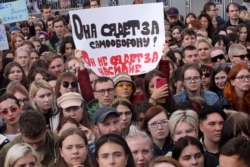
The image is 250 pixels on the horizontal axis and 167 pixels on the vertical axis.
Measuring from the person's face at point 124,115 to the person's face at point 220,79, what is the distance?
6.10 feet

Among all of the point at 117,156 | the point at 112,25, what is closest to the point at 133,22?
the point at 112,25

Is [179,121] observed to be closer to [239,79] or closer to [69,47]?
[239,79]

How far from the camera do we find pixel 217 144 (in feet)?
21.9

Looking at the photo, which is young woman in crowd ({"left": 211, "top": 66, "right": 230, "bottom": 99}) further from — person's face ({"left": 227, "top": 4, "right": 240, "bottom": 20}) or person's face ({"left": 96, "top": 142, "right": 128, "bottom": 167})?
person's face ({"left": 227, "top": 4, "right": 240, "bottom": 20})

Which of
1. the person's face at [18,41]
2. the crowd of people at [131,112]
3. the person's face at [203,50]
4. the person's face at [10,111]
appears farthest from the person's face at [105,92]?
the person's face at [18,41]

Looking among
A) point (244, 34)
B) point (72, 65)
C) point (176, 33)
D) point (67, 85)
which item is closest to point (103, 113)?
point (67, 85)

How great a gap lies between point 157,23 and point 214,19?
18.9 feet

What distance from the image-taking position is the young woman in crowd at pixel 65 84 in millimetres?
8789

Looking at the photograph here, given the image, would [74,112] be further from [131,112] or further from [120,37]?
[120,37]

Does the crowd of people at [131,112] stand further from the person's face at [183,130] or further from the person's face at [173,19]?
the person's face at [173,19]

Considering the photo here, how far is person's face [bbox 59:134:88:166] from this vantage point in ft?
21.0

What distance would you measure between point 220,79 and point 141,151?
10.1ft

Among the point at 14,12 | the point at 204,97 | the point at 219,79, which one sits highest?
the point at 14,12

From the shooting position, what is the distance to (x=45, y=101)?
8305 millimetres
